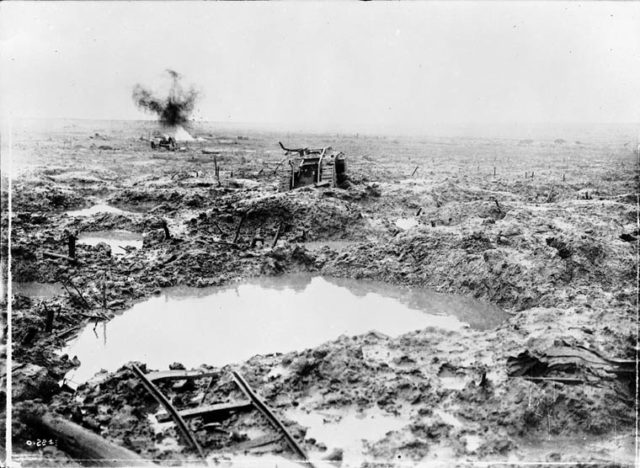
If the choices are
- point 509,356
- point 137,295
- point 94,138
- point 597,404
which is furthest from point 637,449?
point 94,138

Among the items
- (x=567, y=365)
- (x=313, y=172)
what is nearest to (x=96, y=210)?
(x=313, y=172)

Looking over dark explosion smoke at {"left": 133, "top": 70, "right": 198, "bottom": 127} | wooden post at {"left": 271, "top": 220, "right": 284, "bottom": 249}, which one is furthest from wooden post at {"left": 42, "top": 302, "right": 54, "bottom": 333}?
dark explosion smoke at {"left": 133, "top": 70, "right": 198, "bottom": 127}

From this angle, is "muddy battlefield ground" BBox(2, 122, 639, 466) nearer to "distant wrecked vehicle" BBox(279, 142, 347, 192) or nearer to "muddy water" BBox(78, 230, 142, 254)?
"muddy water" BBox(78, 230, 142, 254)

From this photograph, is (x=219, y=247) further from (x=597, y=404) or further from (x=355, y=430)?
(x=597, y=404)

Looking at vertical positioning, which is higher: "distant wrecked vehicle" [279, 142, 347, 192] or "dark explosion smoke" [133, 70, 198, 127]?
"dark explosion smoke" [133, 70, 198, 127]

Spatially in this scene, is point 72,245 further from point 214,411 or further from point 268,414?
point 268,414

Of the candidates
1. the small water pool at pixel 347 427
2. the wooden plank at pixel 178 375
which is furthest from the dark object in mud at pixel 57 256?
the small water pool at pixel 347 427

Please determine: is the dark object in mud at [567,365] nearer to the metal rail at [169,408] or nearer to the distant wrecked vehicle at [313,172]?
the metal rail at [169,408]
